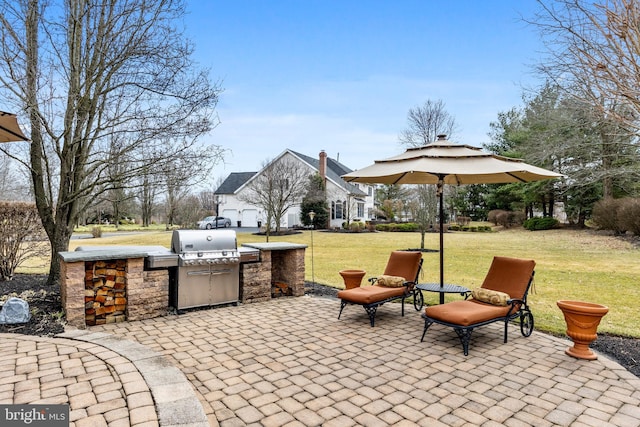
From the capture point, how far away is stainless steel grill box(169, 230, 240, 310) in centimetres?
573

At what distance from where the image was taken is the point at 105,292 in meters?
5.25

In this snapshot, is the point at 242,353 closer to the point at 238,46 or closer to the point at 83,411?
the point at 83,411

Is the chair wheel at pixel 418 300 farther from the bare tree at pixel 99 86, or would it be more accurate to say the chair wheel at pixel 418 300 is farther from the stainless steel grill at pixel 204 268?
the bare tree at pixel 99 86

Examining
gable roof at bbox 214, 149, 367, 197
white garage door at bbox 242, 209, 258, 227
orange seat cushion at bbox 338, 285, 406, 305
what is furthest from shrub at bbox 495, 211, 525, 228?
orange seat cushion at bbox 338, 285, 406, 305

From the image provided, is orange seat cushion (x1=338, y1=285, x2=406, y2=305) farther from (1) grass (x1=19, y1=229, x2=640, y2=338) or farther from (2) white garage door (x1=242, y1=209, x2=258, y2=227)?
(2) white garage door (x1=242, y1=209, x2=258, y2=227)

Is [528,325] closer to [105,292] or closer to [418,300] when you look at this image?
[418,300]

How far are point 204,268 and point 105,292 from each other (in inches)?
54.3

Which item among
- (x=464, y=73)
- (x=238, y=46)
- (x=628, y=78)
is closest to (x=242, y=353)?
(x=628, y=78)

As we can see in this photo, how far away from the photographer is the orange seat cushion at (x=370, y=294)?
5196 millimetres

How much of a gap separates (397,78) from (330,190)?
19.3 metres

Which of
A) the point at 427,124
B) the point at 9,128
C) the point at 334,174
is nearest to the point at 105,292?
the point at 9,128

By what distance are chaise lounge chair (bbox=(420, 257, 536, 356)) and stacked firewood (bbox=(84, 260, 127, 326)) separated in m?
4.18

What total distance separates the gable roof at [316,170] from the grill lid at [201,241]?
978 inches

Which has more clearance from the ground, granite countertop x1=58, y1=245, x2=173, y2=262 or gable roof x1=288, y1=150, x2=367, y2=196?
gable roof x1=288, y1=150, x2=367, y2=196
